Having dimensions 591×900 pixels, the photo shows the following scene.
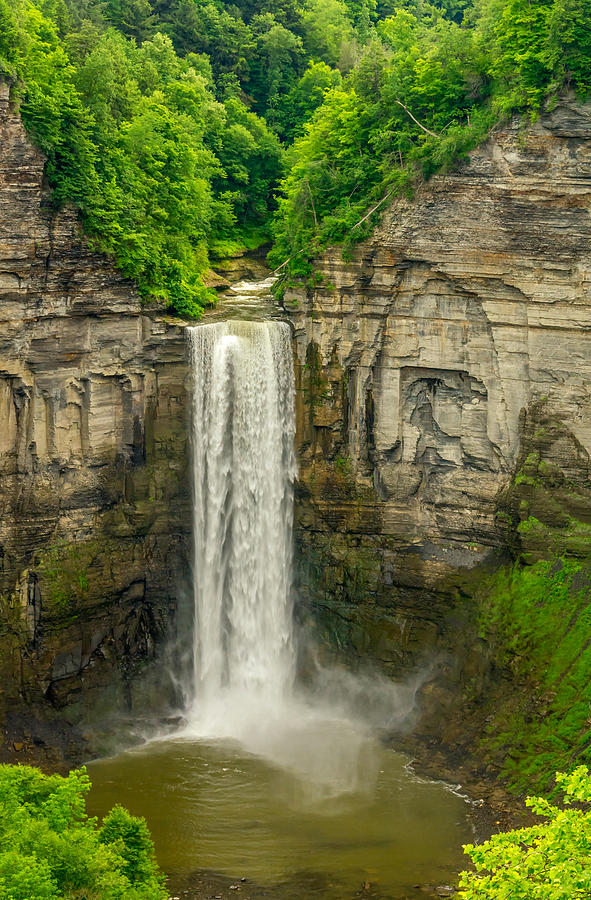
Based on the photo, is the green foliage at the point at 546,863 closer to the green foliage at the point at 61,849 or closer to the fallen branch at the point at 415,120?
the green foliage at the point at 61,849

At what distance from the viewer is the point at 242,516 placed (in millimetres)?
54594

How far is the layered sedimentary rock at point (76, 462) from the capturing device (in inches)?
1927

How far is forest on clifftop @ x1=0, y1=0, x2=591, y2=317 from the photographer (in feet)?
161

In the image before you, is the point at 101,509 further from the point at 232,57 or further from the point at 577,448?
the point at 232,57

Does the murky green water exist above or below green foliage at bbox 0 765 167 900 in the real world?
below

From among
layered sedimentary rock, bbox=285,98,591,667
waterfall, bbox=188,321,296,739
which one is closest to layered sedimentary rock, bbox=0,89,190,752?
waterfall, bbox=188,321,296,739

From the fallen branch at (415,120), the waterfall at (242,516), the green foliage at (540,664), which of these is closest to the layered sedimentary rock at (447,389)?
the waterfall at (242,516)

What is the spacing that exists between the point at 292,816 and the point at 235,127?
120 ft

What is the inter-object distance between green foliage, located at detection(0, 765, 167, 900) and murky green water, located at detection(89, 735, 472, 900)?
621 centimetres

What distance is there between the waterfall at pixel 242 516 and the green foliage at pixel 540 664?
9.13 m

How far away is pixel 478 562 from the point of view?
52.4m

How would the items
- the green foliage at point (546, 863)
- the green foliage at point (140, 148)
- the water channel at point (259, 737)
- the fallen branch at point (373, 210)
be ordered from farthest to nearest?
the fallen branch at point (373, 210)
the green foliage at point (140, 148)
the water channel at point (259, 737)
the green foliage at point (546, 863)

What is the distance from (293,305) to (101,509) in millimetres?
11353

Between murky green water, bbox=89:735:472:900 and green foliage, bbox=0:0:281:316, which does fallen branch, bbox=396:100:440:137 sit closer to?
green foliage, bbox=0:0:281:316
